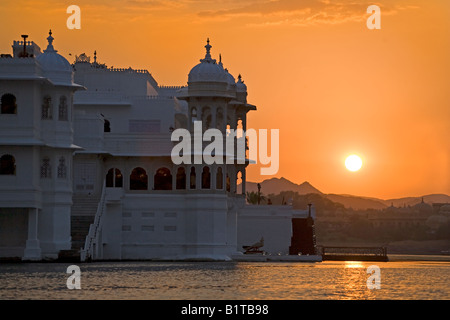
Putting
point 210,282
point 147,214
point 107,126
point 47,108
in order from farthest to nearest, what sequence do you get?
point 107,126, point 147,214, point 47,108, point 210,282

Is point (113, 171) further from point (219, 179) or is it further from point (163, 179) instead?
point (219, 179)

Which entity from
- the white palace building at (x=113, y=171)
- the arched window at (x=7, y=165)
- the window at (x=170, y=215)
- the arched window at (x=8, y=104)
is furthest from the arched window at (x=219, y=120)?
the arched window at (x=7, y=165)

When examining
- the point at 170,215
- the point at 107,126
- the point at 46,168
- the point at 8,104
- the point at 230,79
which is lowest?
the point at 170,215

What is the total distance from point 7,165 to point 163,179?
17445mm

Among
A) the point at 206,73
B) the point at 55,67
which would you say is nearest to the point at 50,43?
the point at 55,67

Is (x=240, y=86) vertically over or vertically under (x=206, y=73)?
over

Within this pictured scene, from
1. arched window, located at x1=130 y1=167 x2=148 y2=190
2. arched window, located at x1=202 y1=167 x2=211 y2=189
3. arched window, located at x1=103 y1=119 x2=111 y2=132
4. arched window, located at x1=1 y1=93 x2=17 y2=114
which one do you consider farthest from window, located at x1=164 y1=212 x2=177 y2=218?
arched window, located at x1=1 y1=93 x2=17 y2=114

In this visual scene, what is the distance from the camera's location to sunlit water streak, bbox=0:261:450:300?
6238 centimetres

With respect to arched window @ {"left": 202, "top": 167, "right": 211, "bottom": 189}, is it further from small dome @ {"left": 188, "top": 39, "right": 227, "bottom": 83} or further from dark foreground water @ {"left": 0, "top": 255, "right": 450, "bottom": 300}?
dark foreground water @ {"left": 0, "top": 255, "right": 450, "bottom": 300}

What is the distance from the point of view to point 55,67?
8819 centimetres

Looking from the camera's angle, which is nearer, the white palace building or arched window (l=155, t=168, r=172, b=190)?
the white palace building

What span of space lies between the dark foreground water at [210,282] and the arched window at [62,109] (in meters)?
9.58

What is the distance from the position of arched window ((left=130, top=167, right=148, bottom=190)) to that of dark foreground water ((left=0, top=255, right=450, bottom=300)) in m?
10.2
